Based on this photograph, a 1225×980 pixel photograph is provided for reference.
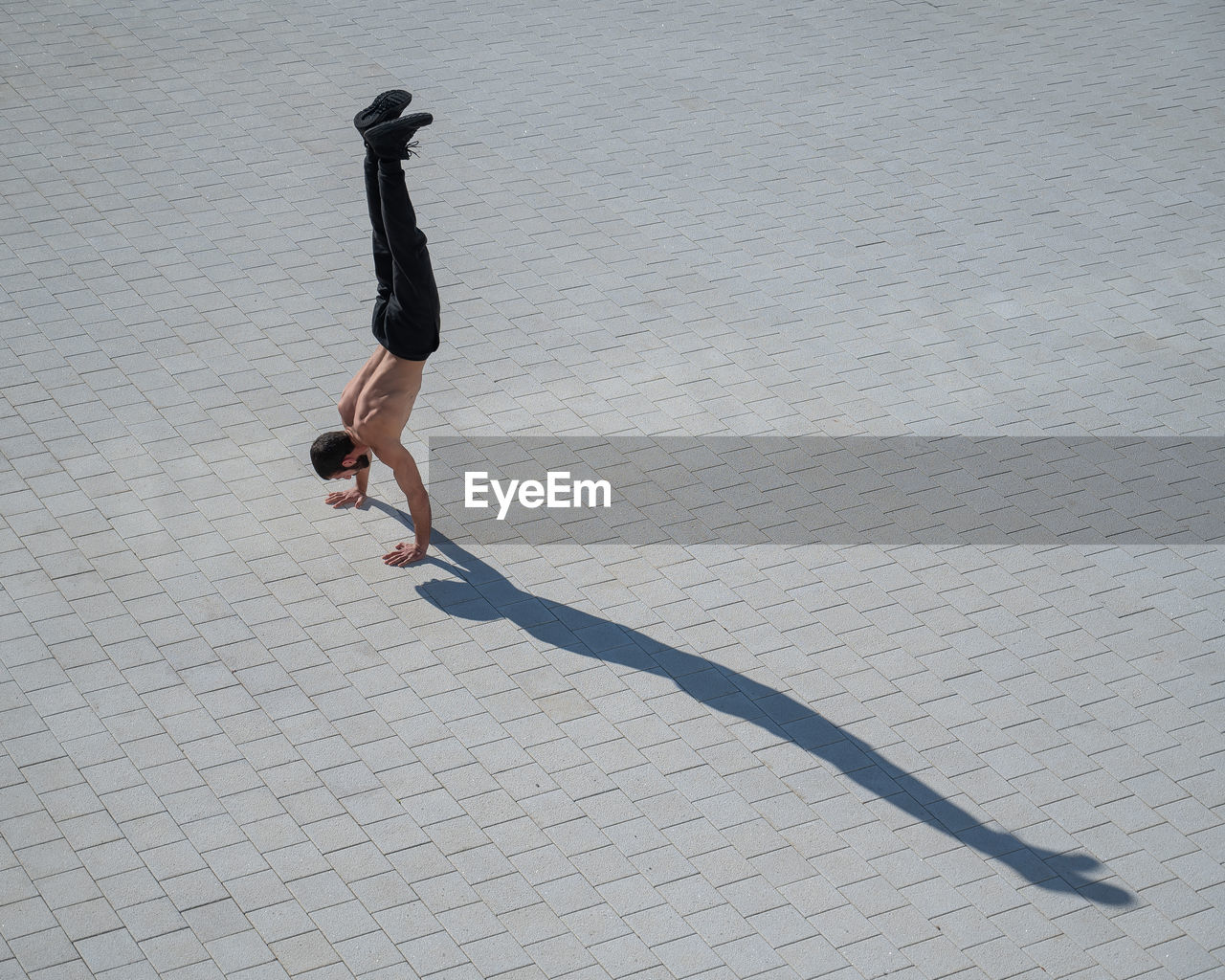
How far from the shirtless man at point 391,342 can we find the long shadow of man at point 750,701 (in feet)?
1.38

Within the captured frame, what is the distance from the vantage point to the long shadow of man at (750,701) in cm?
567

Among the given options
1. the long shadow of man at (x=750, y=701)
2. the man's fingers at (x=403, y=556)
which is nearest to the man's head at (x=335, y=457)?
the man's fingers at (x=403, y=556)

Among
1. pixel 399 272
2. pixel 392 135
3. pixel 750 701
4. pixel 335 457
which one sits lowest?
pixel 750 701

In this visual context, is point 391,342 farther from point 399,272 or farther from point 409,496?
point 409,496

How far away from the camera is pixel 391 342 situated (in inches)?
266

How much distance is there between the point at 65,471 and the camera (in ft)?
24.8

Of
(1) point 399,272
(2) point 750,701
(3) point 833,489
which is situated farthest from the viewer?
(3) point 833,489

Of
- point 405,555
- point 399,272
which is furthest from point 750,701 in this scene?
point 399,272

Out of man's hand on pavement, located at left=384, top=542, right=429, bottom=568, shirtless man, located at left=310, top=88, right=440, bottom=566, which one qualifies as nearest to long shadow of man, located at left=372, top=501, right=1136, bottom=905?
man's hand on pavement, located at left=384, top=542, right=429, bottom=568

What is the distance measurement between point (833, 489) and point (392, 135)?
3.18 m

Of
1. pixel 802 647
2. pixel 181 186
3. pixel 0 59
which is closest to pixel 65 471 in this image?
pixel 181 186

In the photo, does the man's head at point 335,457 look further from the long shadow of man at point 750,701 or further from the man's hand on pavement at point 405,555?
the long shadow of man at point 750,701

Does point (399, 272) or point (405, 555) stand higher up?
point (399, 272)

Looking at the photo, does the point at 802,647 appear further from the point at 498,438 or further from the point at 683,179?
the point at 683,179
